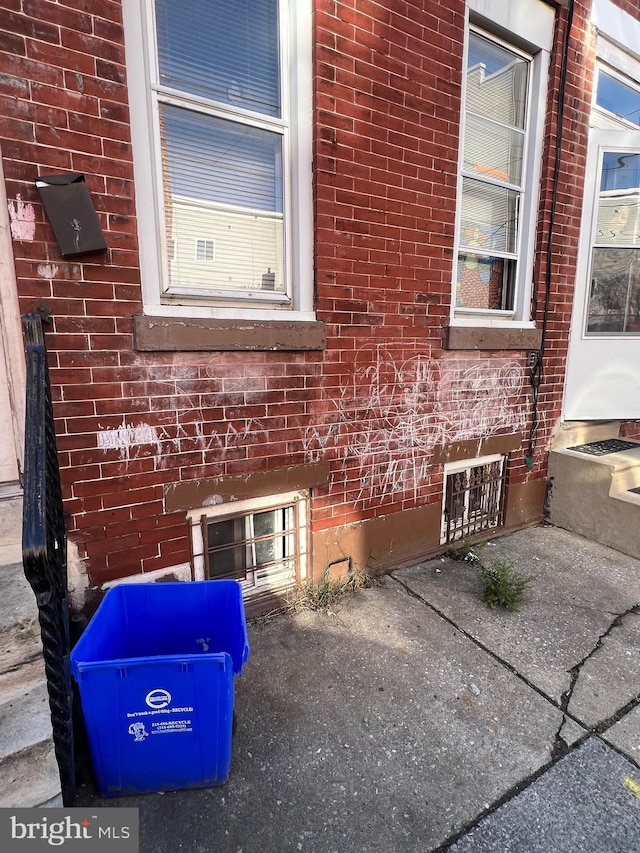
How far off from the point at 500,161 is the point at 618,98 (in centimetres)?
162

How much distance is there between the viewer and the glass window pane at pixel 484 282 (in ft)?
11.9

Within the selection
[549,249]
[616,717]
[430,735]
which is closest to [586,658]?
[616,717]

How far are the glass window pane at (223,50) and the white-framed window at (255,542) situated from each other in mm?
2373

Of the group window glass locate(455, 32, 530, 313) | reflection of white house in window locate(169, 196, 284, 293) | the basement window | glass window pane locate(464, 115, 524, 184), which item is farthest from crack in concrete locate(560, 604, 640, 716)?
glass window pane locate(464, 115, 524, 184)

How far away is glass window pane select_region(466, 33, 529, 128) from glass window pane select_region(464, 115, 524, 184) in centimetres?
8

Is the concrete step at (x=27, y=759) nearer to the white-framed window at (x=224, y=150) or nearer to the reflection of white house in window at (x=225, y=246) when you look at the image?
the white-framed window at (x=224, y=150)

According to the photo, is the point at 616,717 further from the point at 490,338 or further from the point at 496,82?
the point at 496,82

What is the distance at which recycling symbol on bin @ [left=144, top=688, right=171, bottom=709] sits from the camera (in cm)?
165

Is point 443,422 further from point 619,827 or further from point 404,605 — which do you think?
point 619,827

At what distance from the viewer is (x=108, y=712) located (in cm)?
165

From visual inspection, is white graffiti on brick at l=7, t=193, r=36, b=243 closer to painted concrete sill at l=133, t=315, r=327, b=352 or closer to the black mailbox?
the black mailbox

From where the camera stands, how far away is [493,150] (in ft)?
11.9

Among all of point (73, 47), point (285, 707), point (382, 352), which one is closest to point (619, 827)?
point (285, 707)

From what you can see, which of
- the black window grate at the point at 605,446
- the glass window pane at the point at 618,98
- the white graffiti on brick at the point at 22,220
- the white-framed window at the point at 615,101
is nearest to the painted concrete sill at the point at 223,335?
the white graffiti on brick at the point at 22,220
